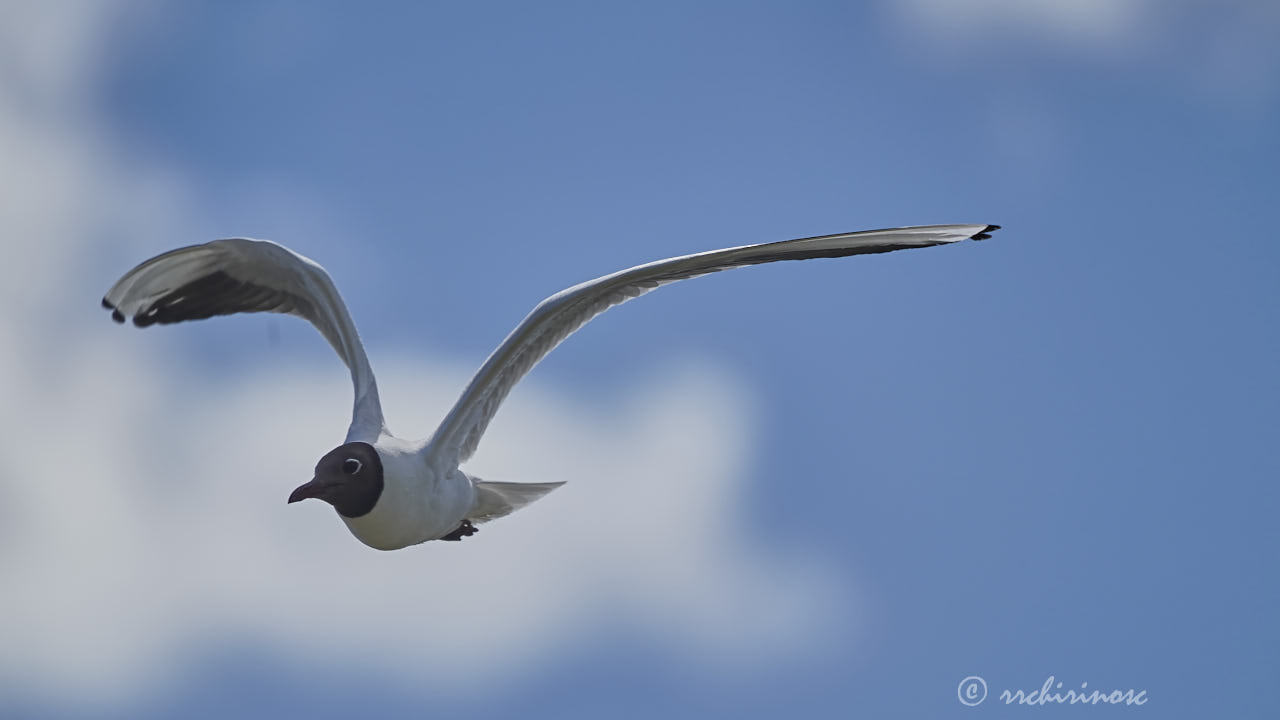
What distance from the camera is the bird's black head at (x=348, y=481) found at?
5984 millimetres

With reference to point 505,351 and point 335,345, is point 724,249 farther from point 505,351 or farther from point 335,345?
point 335,345

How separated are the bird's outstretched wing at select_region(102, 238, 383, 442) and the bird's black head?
2.54 feet

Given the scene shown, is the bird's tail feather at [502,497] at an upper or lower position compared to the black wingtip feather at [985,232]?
lower

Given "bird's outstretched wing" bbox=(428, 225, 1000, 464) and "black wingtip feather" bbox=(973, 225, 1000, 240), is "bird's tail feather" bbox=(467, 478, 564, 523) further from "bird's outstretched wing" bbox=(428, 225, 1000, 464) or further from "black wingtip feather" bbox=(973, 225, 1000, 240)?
"black wingtip feather" bbox=(973, 225, 1000, 240)

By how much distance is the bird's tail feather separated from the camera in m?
7.23

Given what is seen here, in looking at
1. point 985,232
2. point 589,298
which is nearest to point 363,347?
point 589,298

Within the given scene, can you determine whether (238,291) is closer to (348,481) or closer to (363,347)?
(363,347)

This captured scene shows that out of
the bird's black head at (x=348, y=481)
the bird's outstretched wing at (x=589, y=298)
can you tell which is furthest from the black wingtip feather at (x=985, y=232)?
the bird's black head at (x=348, y=481)

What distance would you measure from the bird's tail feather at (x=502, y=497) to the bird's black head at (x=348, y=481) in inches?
45.4

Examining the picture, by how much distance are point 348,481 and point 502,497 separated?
4.76ft

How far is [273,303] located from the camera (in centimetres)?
763

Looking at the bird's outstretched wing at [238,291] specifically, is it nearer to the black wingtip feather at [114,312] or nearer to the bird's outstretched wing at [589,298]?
the black wingtip feather at [114,312]

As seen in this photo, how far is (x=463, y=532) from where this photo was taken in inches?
283

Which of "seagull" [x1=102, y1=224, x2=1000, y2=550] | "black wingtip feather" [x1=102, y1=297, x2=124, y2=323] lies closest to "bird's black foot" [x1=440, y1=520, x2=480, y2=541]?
"seagull" [x1=102, y1=224, x2=1000, y2=550]
